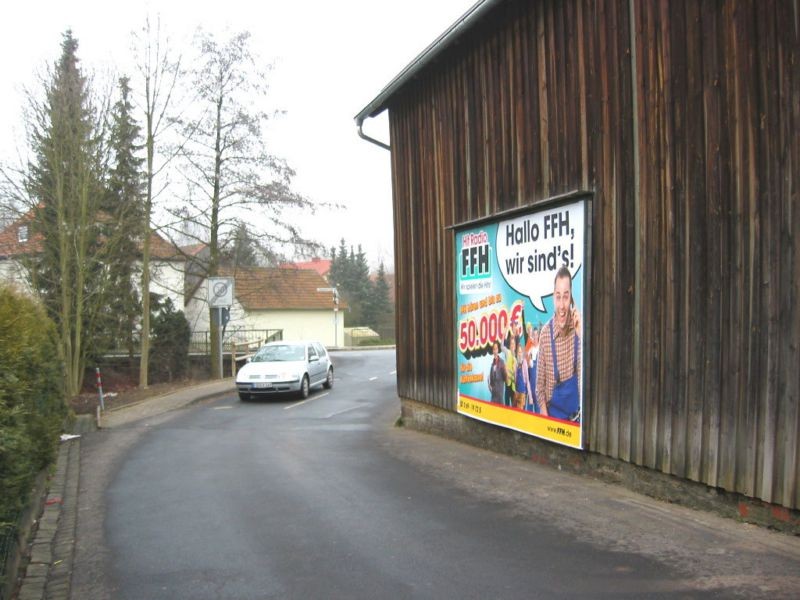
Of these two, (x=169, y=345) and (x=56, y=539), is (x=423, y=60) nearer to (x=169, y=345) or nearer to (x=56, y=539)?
(x=56, y=539)

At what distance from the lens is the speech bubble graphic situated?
8047 mm

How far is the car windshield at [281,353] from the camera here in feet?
64.4

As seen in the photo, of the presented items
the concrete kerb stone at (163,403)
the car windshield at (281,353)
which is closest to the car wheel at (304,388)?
the car windshield at (281,353)

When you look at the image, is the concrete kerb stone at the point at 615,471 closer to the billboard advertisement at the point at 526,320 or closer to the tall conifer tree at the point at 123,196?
the billboard advertisement at the point at 526,320

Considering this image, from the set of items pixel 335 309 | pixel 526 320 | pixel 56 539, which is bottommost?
pixel 56 539

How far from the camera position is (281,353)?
19.9m

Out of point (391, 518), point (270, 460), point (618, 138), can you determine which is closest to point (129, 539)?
point (391, 518)

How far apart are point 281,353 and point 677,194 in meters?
14.8

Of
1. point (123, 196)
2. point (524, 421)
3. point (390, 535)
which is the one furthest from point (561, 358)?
point (123, 196)

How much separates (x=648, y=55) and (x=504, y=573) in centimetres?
493

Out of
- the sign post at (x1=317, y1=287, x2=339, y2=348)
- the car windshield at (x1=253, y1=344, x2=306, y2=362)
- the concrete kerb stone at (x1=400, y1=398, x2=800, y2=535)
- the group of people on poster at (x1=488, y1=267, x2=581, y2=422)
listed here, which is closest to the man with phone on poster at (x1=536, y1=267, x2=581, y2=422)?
the group of people on poster at (x1=488, y1=267, x2=581, y2=422)

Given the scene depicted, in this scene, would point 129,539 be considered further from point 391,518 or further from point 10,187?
point 10,187

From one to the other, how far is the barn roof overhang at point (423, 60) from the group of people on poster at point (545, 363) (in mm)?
3502

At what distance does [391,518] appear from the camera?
6418 mm
